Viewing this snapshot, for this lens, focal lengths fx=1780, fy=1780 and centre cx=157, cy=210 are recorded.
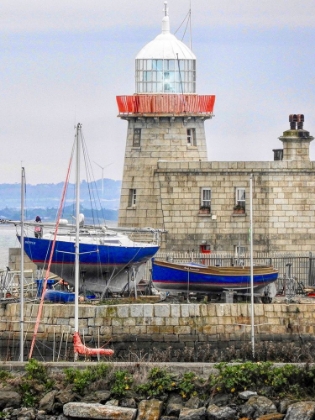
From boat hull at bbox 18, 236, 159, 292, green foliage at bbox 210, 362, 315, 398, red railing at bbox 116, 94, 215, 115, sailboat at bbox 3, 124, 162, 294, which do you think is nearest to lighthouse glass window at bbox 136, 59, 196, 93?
red railing at bbox 116, 94, 215, 115

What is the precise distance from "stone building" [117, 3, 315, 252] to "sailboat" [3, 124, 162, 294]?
389cm

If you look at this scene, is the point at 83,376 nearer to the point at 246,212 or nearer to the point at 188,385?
the point at 188,385

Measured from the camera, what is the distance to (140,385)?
110 feet

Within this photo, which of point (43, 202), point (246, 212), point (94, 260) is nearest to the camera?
point (94, 260)

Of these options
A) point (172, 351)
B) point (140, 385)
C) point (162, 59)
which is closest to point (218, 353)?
point (172, 351)

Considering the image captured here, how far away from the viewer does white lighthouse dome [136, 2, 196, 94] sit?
52188 mm

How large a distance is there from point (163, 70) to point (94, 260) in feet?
27.3

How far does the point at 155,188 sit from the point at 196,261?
128 inches

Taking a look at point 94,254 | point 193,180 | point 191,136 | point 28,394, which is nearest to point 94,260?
point 94,254

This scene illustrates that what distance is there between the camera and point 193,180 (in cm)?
5081

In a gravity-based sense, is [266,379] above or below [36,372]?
below

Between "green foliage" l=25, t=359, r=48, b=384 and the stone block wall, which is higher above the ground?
the stone block wall

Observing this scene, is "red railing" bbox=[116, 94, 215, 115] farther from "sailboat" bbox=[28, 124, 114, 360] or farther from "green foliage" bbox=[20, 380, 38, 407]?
"green foliage" bbox=[20, 380, 38, 407]

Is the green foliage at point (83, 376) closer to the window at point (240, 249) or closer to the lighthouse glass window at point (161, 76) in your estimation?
the window at point (240, 249)
